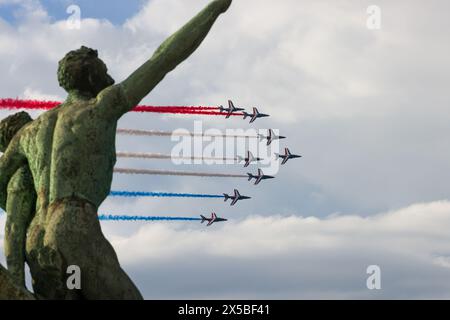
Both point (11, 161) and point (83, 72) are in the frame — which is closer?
point (83, 72)

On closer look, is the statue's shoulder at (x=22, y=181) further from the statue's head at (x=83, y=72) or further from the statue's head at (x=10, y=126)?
the statue's head at (x=83, y=72)

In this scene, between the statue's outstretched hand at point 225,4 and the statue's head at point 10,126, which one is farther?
the statue's head at point 10,126

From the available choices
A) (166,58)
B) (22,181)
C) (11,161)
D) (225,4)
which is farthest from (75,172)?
(225,4)

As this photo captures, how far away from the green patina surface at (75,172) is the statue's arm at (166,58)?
0.02 meters

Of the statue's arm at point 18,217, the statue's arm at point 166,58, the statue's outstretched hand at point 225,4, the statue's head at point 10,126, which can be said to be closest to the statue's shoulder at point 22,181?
the statue's arm at point 18,217

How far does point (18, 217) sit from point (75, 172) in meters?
1.58

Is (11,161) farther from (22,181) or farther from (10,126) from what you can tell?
(10,126)

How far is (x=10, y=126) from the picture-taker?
16.6m

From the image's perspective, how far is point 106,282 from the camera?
47.8 ft

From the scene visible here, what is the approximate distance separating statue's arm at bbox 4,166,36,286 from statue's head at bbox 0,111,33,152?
85 cm

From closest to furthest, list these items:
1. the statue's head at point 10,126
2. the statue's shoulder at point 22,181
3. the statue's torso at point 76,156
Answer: the statue's torso at point 76,156, the statue's shoulder at point 22,181, the statue's head at point 10,126

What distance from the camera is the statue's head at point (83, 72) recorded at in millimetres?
15594

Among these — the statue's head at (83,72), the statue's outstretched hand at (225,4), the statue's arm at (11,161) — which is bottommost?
the statue's arm at (11,161)
